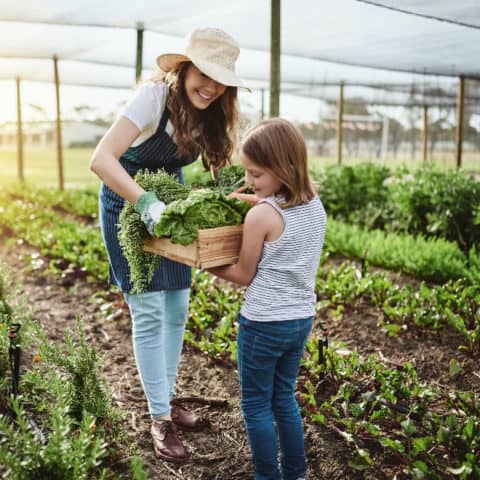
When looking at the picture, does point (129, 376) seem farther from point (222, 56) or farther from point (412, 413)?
point (222, 56)

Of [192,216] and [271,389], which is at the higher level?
[192,216]

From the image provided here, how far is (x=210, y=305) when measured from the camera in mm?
4246

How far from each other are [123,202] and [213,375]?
4.30 ft

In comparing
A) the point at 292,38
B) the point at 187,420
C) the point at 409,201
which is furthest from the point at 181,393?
the point at 292,38

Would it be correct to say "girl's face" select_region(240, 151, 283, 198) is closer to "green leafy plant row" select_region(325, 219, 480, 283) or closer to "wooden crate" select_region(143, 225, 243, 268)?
"wooden crate" select_region(143, 225, 243, 268)

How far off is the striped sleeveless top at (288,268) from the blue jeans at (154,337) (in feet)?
1.86

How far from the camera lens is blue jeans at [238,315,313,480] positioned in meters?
2.10

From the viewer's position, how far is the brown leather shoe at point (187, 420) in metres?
2.88

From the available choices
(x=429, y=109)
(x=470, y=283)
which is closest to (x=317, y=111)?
(x=429, y=109)

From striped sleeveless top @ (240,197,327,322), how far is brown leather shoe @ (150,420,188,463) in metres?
0.82

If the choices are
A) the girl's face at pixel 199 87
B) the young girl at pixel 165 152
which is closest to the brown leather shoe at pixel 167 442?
the young girl at pixel 165 152

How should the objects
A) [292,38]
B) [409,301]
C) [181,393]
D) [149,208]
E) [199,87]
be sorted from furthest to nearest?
1. [292,38]
2. [409,301]
3. [181,393]
4. [199,87]
5. [149,208]

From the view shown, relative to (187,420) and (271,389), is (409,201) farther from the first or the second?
(271,389)

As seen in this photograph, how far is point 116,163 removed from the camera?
2227 millimetres
